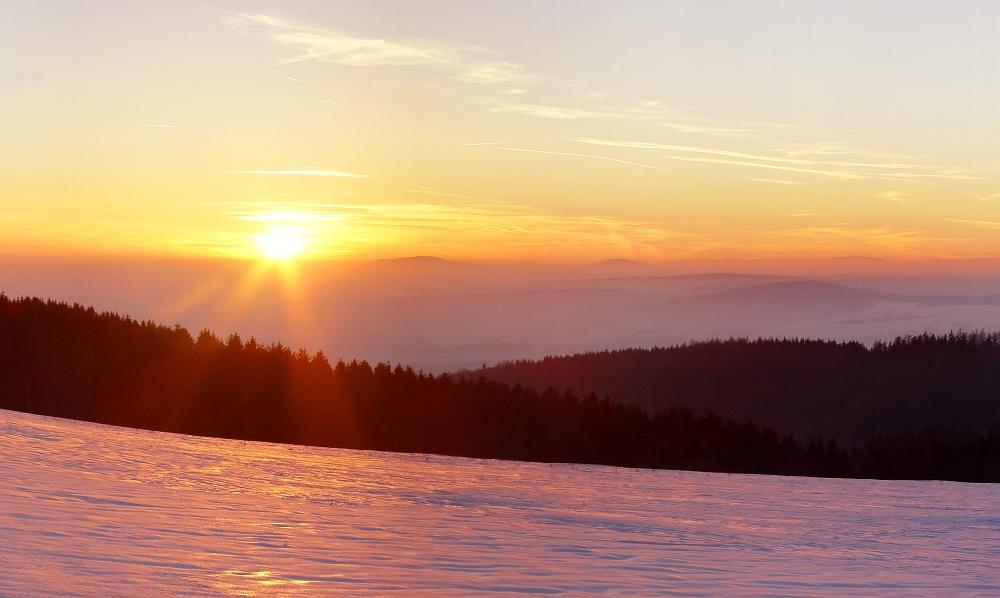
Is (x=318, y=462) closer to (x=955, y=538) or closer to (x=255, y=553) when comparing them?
(x=255, y=553)

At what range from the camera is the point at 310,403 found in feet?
261

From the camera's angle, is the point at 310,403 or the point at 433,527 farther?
the point at 310,403

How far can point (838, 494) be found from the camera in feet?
53.9

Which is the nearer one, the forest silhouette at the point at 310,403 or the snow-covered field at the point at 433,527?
the snow-covered field at the point at 433,527

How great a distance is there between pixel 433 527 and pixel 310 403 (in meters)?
69.5

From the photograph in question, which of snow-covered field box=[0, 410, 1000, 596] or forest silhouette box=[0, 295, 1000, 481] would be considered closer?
snow-covered field box=[0, 410, 1000, 596]

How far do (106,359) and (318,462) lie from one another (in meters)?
52.6

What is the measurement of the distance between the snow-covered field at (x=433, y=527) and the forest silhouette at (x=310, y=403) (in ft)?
114

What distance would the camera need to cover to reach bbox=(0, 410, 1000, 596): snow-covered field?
8633 millimetres

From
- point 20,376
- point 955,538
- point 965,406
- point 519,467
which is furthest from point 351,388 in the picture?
point 965,406

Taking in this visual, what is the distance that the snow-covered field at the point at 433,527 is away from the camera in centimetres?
863

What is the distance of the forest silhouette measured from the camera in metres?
60.9

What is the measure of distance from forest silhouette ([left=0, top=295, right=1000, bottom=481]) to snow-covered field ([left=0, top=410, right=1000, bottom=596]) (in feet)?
114

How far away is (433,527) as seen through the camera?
37.8 feet
